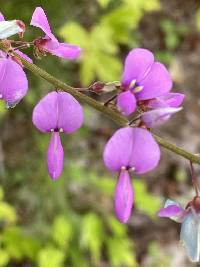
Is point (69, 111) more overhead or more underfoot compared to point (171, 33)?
more overhead

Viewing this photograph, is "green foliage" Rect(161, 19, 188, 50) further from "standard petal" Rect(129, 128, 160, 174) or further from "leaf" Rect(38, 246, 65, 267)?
"standard petal" Rect(129, 128, 160, 174)

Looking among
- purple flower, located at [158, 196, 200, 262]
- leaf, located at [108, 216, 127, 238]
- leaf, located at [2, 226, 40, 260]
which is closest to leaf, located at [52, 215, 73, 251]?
leaf, located at [2, 226, 40, 260]

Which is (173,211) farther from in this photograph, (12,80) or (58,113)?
(12,80)

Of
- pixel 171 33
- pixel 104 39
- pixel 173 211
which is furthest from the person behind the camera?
pixel 171 33

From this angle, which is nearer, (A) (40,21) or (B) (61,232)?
(A) (40,21)

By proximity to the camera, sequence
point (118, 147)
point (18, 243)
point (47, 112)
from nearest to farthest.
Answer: point (118, 147) < point (47, 112) < point (18, 243)

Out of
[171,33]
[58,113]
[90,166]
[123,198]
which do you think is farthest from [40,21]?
[171,33]

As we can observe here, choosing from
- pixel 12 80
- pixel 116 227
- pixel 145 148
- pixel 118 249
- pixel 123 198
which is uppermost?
pixel 12 80

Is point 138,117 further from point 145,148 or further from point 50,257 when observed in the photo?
point 50,257

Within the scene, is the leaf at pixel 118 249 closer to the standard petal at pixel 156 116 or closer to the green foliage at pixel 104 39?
the green foliage at pixel 104 39
